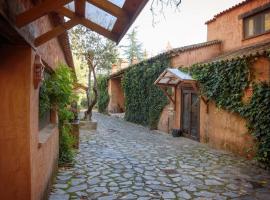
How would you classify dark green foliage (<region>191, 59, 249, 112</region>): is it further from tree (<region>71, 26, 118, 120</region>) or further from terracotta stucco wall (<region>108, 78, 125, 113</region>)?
terracotta stucco wall (<region>108, 78, 125, 113</region>)

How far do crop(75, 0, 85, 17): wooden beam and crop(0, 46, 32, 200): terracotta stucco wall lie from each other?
0.89 metres

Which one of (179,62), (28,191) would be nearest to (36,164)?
(28,191)

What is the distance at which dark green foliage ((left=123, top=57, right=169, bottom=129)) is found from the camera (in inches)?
594

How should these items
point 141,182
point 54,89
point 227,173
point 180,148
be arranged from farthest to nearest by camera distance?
point 180,148
point 227,173
point 141,182
point 54,89

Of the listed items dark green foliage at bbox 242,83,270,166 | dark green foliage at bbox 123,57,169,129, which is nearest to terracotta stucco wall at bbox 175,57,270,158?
dark green foliage at bbox 242,83,270,166

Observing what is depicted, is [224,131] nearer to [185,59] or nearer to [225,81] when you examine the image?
[225,81]

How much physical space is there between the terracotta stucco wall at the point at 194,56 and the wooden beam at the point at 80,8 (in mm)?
9788

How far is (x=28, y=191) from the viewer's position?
3.40 metres

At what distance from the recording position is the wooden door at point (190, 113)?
11812 millimetres

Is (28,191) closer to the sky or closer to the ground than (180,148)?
closer to the sky

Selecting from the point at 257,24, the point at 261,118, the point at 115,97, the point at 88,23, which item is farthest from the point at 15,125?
the point at 115,97

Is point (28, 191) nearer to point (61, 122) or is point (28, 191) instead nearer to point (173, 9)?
point (173, 9)

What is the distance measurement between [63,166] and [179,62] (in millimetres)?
8420

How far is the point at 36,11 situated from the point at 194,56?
11.9 metres
